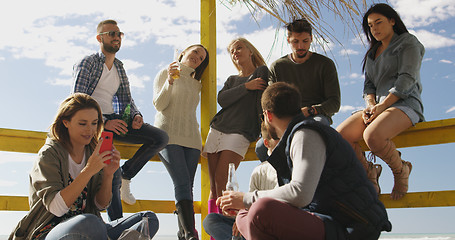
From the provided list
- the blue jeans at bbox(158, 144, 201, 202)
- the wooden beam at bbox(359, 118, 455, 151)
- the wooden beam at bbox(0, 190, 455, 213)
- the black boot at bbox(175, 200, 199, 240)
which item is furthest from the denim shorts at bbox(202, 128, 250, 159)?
the wooden beam at bbox(359, 118, 455, 151)

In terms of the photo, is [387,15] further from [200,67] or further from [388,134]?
[200,67]

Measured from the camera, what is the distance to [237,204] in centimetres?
209

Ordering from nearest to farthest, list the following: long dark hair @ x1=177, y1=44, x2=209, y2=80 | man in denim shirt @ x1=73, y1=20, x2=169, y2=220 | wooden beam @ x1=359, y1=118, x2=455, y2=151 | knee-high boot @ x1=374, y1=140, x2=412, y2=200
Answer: knee-high boot @ x1=374, y1=140, x2=412, y2=200
wooden beam @ x1=359, y1=118, x2=455, y2=151
man in denim shirt @ x1=73, y1=20, x2=169, y2=220
long dark hair @ x1=177, y1=44, x2=209, y2=80

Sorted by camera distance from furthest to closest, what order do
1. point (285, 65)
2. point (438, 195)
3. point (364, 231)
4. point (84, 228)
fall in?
point (285, 65)
point (438, 195)
point (84, 228)
point (364, 231)

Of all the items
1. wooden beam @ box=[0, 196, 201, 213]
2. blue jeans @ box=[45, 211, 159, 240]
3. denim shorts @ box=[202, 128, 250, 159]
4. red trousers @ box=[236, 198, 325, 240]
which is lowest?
wooden beam @ box=[0, 196, 201, 213]

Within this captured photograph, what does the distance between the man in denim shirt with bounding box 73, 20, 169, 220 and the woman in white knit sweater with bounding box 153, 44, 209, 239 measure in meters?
0.14

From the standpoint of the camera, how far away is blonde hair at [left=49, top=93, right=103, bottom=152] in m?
2.36

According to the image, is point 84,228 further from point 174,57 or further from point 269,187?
point 174,57

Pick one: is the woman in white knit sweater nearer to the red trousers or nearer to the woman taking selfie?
the woman taking selfie

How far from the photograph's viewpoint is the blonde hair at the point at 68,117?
2361 mm

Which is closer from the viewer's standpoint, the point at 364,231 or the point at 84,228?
the point at 364,231

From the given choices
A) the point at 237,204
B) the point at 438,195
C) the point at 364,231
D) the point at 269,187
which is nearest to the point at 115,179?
the point at 269,187

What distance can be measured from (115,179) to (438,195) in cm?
223

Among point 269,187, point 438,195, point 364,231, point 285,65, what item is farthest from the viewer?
point 285,65
